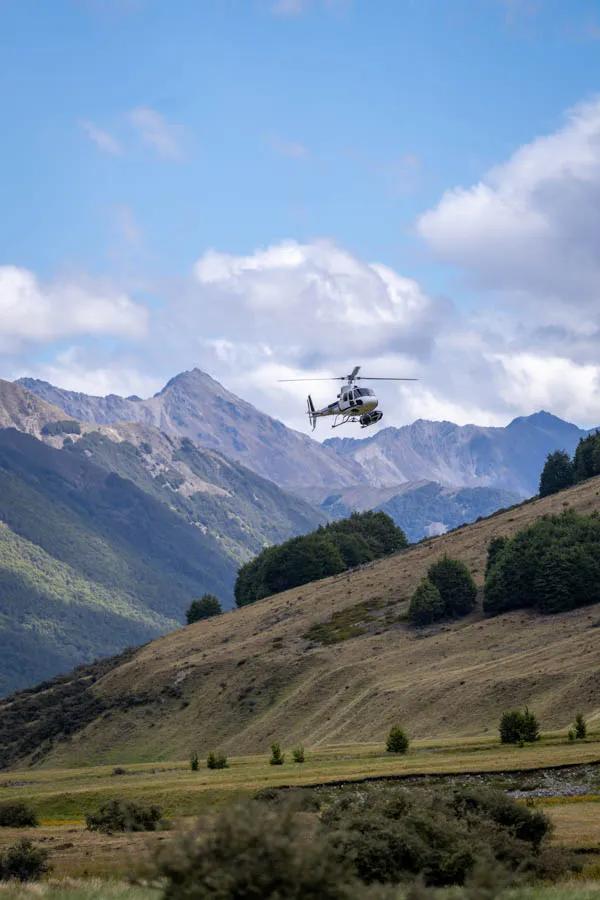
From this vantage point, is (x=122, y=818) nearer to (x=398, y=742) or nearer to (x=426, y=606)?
(x=398, y=742)

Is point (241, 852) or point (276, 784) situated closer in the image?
point (241, 852)

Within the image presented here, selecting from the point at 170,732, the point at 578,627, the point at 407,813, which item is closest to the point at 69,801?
the point at 407,813

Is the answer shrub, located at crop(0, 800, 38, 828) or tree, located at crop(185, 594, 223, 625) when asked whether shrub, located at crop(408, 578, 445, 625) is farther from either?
shrub, located at crop(0, 800, 38, 828)

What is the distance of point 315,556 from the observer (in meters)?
174

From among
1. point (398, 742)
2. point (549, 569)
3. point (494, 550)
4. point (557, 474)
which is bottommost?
point (398, 742)

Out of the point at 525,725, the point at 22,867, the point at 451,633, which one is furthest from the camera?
the point at 451,633

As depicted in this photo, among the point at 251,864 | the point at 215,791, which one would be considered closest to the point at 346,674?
the point at 215,791

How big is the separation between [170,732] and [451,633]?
32.5 meters

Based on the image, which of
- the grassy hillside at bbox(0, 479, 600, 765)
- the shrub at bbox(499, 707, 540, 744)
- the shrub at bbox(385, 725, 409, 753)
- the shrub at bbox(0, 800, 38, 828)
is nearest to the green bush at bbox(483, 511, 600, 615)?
the grassy hillside at bbox(0, 479, 600, 765)

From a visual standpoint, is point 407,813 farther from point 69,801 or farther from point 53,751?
point 53,751

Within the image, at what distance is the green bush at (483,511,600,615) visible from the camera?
122m

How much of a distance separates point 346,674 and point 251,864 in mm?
101783

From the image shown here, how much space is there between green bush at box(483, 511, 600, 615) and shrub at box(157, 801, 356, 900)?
362 feet

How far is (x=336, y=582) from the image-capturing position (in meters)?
159
